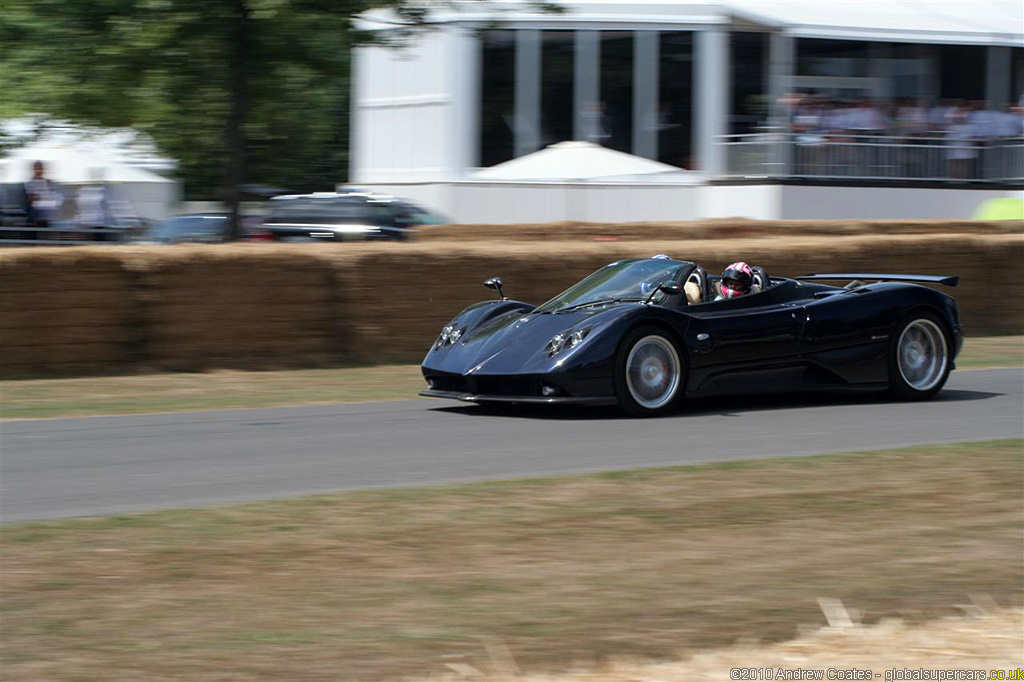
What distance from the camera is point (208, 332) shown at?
12414mm

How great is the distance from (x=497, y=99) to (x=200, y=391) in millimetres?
14639

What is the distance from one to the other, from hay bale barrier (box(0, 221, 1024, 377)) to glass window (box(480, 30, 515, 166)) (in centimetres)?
1040

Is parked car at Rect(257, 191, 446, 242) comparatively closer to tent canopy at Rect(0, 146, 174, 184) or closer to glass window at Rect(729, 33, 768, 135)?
tent canopy at Rect(0, 146, 174, 184)

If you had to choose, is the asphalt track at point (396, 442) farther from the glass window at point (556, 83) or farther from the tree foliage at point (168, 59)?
the glass window at point (556, 83)

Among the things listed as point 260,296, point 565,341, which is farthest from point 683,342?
point 260,296

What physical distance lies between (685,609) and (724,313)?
524 centimetres

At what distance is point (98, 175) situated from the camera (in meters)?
20.9

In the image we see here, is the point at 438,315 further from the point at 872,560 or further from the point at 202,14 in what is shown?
the point at 872,560

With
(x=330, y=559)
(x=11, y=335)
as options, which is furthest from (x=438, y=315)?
(x=330, y=559)

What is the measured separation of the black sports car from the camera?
9.12 m

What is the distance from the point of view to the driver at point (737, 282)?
9.84 m

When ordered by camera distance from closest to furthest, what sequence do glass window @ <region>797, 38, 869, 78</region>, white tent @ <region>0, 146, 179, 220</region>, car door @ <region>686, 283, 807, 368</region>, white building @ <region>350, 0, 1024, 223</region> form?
car door @ <region>686, 283, 807, 368</region> < white tent @ <region>0, 146, 179, 220</region> < white building @ <region>350, 0, 1024, 223</region> < glass window @ <region>797, 38, 869, 78</region>

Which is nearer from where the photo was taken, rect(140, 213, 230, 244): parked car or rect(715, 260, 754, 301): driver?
rect(715, 260, 754, 301): driver

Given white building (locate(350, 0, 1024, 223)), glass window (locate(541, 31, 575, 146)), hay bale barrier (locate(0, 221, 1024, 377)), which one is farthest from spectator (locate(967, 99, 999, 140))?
hay bale barrier (locate(0, 221, 1024, 377))
